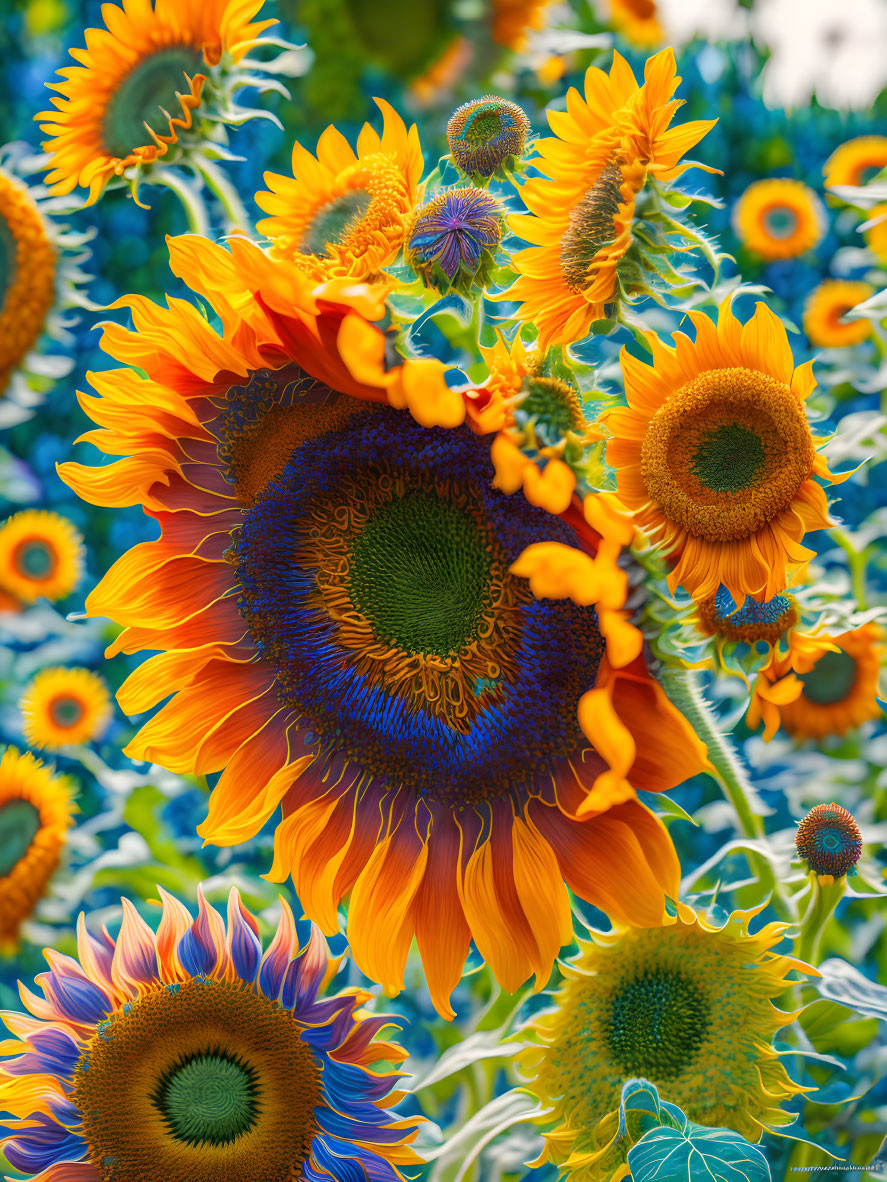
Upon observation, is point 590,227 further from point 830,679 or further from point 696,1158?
point 696,1158

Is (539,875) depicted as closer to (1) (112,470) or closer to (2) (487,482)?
(2) (487,482)

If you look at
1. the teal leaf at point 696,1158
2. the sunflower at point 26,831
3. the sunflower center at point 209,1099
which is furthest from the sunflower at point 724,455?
the sunflower at point 26,831

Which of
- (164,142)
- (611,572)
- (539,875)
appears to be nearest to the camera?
Answer: (611,572)

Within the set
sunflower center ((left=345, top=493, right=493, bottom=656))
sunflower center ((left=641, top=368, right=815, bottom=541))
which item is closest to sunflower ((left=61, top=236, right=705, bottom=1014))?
sunflower center ((left=345, top=493, right=493, bottom=656))

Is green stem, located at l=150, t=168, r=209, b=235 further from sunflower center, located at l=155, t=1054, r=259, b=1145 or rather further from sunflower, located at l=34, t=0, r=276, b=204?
sunflower center, located at l=155, t=1054, r=259, b=1145

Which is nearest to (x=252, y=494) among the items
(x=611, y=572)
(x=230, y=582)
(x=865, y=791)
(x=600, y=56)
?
(x=230, y=582)

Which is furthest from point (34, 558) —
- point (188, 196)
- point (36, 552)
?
point (188, 196)
